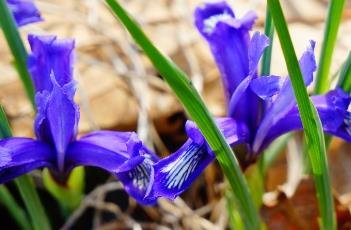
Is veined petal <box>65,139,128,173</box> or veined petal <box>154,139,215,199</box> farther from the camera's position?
veined petal <box>65,139,128,173</box>

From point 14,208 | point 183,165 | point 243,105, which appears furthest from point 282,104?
point 14,208

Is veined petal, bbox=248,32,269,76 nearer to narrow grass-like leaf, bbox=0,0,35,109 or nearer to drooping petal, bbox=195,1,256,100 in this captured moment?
drooping petal, bbox=195,1,256,100

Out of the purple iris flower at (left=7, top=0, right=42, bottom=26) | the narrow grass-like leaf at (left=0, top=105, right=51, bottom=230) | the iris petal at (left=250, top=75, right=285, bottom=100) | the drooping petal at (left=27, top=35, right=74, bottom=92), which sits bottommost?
the narrow grass-like leaf at (left=0, top=105, right=51, bottom=230)

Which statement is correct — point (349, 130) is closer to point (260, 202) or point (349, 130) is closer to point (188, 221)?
point (260, 202)

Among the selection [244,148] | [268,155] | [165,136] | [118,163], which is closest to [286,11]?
[165,136]

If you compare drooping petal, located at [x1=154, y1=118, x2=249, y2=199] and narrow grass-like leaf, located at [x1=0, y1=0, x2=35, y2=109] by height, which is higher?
narrow grass-like leaf, located at [x1=0, y1=0, x2=35, y2=109]

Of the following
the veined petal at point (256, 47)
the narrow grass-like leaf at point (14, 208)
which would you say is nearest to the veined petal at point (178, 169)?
the veined petal at point (256, 47)

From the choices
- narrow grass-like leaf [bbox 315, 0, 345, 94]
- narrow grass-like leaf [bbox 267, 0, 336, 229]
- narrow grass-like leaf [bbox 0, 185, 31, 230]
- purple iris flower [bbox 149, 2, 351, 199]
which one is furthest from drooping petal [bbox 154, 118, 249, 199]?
narrow grass-like leaf [bbox 0, 185, 31, 230]

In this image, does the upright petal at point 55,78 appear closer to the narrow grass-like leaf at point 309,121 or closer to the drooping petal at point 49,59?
the drooping petal at point 49,59
